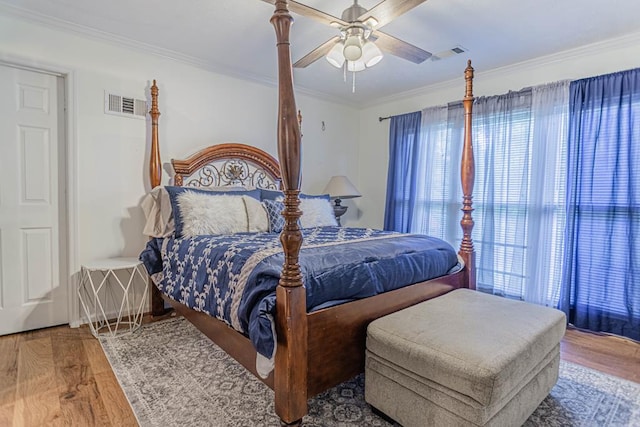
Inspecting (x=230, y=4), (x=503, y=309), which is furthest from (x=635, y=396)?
(x=230, y=4)

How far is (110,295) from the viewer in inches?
120

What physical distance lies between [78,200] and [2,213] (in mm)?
494

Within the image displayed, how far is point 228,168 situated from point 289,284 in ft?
8.01

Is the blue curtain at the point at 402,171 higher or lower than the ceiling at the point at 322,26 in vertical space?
lower

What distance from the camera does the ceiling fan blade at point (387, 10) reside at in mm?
1841

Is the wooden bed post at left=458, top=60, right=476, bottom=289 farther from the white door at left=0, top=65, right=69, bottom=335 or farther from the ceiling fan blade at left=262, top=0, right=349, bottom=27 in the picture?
the white door at left=0, top=65, right=69, bottom=335

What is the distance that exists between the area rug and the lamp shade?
8.00ft

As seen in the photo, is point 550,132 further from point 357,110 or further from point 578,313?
point 357,110

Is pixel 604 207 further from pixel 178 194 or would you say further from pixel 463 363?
pixel 178 194

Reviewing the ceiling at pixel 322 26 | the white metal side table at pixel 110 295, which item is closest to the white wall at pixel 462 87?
the ceiling at pixel 322 26

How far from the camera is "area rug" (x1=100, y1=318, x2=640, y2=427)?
172cm

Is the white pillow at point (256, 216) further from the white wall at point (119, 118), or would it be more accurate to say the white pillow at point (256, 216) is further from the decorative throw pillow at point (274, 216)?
the white wall at point (119, 118)

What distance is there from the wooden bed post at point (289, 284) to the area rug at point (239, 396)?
10.8 inches

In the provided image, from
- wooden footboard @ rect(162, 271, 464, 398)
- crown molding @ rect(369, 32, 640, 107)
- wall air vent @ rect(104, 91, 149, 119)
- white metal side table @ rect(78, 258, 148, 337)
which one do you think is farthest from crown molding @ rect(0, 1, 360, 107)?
wooden footboard @ rect(162, 271, 464, 398)
